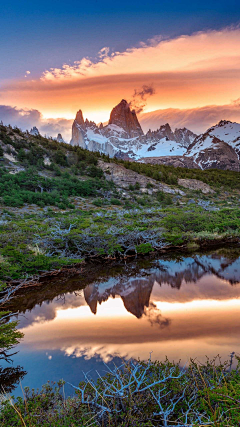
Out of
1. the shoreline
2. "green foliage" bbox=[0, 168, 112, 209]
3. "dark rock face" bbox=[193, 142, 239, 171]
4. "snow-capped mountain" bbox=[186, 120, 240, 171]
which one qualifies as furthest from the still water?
"dark rock face" bbox=[193, 142, 239, 171]

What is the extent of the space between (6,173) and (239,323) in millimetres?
26186

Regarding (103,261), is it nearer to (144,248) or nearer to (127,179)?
(144,248)

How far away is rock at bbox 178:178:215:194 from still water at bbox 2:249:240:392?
1297 inches

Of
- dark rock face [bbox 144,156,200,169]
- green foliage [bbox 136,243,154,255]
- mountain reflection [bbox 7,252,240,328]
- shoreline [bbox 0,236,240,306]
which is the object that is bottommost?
mountain reflection [bbox 7,252,240,328]

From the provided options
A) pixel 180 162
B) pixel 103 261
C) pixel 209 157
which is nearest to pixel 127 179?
pixel 103 261

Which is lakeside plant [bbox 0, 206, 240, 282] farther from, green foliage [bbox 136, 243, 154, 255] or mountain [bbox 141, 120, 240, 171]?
mountain [bbox 141, 120, 240, 171]

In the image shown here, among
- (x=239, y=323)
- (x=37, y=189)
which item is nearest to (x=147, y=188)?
(x=37, y=189)

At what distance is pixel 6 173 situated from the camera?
2627 cm

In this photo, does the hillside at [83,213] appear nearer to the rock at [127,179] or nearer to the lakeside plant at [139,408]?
the rock at [127,179]

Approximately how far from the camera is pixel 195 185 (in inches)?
1650

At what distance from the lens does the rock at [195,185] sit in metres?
41.1

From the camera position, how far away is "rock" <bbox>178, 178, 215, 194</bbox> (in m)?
41.1

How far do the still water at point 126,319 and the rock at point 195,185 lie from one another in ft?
108

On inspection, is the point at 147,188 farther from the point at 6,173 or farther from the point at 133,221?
the point at 133,221
